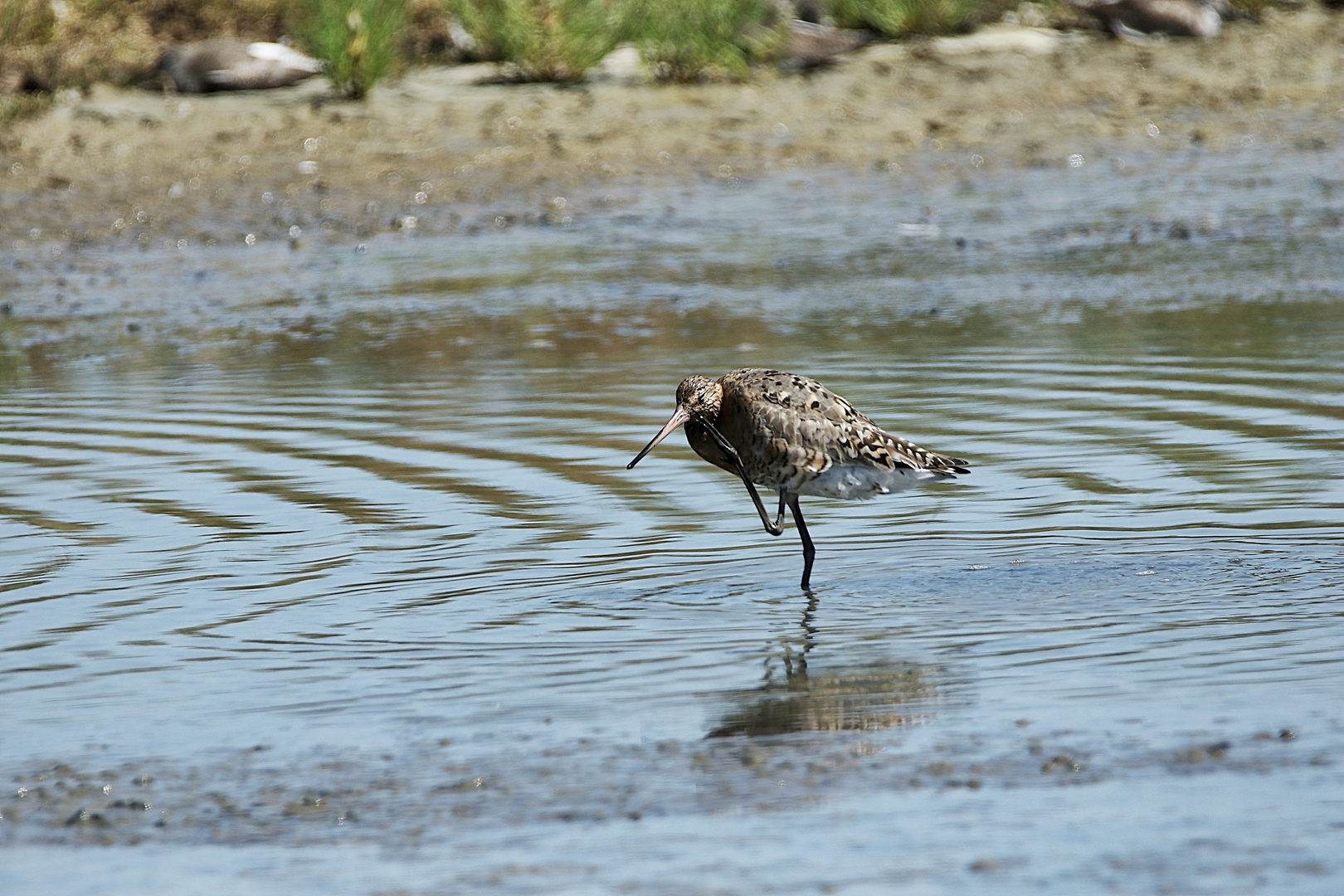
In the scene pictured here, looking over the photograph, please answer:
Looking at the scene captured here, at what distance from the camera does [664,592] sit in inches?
274

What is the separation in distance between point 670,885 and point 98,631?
2.99 metres

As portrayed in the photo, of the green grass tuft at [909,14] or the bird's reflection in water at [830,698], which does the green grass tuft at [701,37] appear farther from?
the bird's reflection in water at [830,698]

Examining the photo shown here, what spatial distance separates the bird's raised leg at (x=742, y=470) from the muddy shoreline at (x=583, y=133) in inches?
363

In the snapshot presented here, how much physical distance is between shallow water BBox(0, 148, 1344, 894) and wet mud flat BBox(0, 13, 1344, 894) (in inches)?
0.9

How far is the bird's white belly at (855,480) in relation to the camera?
7371 mm

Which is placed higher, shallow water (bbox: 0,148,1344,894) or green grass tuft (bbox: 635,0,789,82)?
green grass tuft (bbox: 635,0,789,82)

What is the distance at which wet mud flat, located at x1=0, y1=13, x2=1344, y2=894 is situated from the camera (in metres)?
4.73

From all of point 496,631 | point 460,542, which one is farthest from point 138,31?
point 496,631

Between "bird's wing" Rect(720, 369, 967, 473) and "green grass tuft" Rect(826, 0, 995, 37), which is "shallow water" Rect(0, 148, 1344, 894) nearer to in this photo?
"bird's wing" Rect(720, 369, 967, 473)

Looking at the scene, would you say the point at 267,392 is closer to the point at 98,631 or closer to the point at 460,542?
the point at 460,542

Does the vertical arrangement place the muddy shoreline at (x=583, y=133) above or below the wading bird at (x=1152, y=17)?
below

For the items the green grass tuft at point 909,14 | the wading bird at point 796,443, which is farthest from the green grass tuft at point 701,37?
the wading bird at point 796,443

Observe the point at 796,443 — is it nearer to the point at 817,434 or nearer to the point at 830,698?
the point at 817,434

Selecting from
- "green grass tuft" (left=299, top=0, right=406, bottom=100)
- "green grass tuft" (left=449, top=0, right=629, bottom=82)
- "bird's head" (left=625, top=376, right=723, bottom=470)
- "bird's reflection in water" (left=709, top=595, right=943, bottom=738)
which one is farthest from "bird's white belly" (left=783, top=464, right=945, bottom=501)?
"green grass tuft" (left=449, top=0, right=629, bottom=82)
